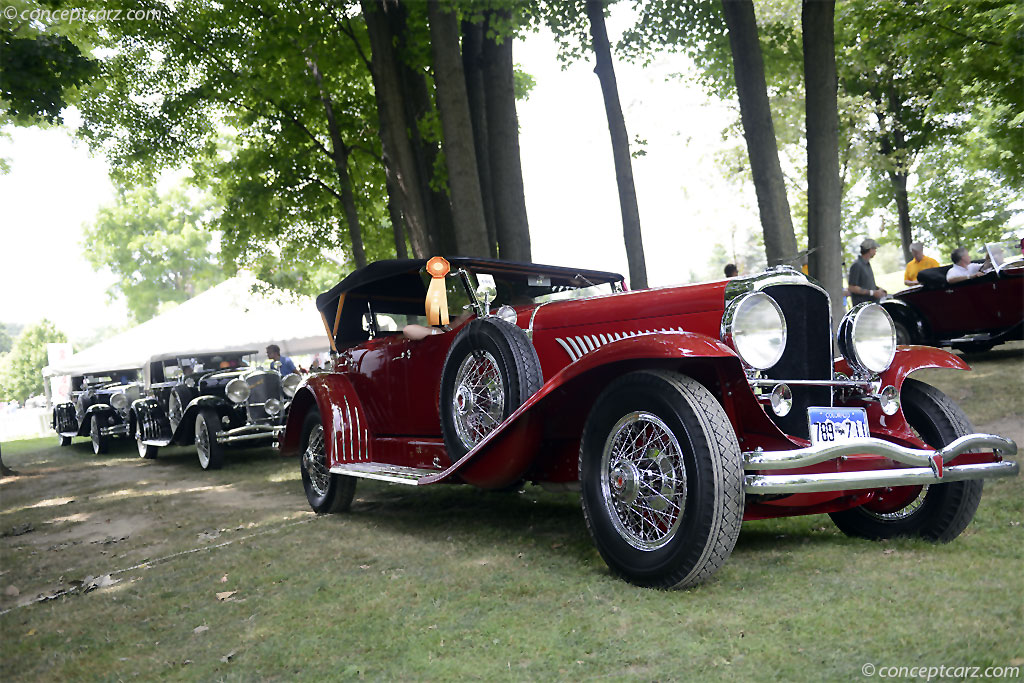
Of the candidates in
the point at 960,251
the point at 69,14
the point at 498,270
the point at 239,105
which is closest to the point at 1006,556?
the point at 498,270

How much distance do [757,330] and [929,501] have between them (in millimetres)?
1363

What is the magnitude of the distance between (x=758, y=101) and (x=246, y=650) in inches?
329

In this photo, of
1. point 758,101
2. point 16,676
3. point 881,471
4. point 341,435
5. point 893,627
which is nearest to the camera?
point 893,627

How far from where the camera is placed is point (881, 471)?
3523mm

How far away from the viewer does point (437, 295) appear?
16.7 feet

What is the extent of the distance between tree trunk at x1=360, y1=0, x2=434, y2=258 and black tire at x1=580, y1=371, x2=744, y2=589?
23.7 feet

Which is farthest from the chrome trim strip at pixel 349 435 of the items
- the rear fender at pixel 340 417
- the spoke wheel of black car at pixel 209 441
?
the spoke wheel of black car at pixel 209 441

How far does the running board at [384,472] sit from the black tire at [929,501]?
2.60 meters

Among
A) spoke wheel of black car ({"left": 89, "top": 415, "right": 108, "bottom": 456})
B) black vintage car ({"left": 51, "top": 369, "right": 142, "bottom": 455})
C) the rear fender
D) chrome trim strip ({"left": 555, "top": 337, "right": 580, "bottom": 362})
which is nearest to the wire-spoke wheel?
chrome trim strip ({"left": 555, "top": 337, "right": 580, "bottom": 362})

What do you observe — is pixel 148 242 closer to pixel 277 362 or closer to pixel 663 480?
pixel 277 362

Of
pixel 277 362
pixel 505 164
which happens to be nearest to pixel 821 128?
pixel 505 164

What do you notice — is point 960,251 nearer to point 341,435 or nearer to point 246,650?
point 341,435

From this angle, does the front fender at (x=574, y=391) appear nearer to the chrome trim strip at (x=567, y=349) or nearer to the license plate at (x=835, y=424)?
the chrome trim strip at (x=567, y=349)

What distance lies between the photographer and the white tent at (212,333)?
795 inches
